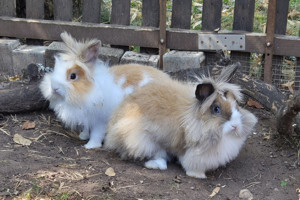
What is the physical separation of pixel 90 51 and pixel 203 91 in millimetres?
1136

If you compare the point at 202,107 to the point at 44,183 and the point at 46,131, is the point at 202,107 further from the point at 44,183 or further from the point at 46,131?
the point at 46,131

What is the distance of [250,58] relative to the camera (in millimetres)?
5641

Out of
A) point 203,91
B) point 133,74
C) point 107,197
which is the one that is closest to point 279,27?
point 133,74

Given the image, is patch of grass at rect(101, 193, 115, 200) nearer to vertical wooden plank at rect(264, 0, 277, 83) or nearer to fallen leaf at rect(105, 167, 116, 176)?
fallen leaf at rect(105, 167, 116, 176)

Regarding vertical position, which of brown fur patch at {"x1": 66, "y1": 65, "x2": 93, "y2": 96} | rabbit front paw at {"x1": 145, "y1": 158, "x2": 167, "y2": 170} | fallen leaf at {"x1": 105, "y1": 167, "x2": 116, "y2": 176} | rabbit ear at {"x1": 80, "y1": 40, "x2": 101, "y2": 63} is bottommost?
fallen leaf at {"x1": 105, "y1": 167, "x2": 116, "y2": 176}

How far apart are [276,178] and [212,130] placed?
29.2 inches

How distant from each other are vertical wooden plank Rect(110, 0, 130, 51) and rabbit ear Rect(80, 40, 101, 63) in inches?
63.9

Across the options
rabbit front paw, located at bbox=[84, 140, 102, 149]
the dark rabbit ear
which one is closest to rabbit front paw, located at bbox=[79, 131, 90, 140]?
rabbit front paw, located at bbox=[84, 140, 102, 149]

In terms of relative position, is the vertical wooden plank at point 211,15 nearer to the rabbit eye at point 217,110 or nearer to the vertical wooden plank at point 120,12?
the vertical wooden plank at point 120,12

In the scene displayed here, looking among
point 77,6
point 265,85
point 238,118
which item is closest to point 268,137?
point 265,85

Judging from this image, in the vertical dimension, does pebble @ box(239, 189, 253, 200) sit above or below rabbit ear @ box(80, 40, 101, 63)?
below

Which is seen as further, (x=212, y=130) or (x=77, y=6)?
(x=77, y=6)

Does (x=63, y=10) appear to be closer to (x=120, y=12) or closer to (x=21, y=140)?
(x=120, y=12)

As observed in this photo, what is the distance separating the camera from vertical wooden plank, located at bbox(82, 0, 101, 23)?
582 cm
